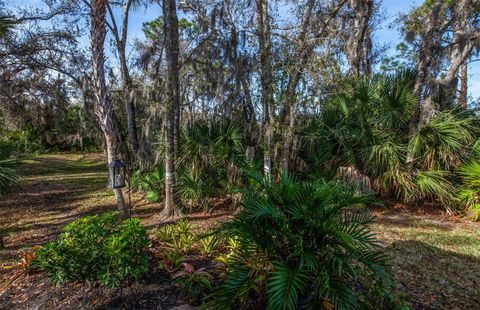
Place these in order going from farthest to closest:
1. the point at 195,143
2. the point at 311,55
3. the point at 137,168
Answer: the point at 137,168, the point at 195,143, the point at 311,55

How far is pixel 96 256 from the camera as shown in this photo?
3115mm

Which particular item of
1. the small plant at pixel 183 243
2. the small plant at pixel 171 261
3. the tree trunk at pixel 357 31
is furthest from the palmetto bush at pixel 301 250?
the tree trunk at pixel 357 31

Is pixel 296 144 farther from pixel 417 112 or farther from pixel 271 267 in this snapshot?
pixel 271 267

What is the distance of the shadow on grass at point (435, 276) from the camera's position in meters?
3.34

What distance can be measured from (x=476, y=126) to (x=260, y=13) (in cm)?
540

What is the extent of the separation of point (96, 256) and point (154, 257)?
879mm

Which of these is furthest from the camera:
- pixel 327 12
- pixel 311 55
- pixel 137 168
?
pixel 137 168

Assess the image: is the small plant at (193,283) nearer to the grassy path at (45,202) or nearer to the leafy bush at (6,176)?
the leafy bush at (6,176)

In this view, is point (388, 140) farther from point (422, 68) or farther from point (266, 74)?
point (266, 74)

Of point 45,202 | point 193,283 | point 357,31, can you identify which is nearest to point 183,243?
point 193,283

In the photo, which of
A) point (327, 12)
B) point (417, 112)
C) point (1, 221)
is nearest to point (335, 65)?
point (417, 112)

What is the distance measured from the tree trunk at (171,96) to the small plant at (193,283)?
3472 mm

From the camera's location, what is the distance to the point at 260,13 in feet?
21.1

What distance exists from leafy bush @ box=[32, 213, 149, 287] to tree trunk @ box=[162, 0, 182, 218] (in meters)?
3.23
